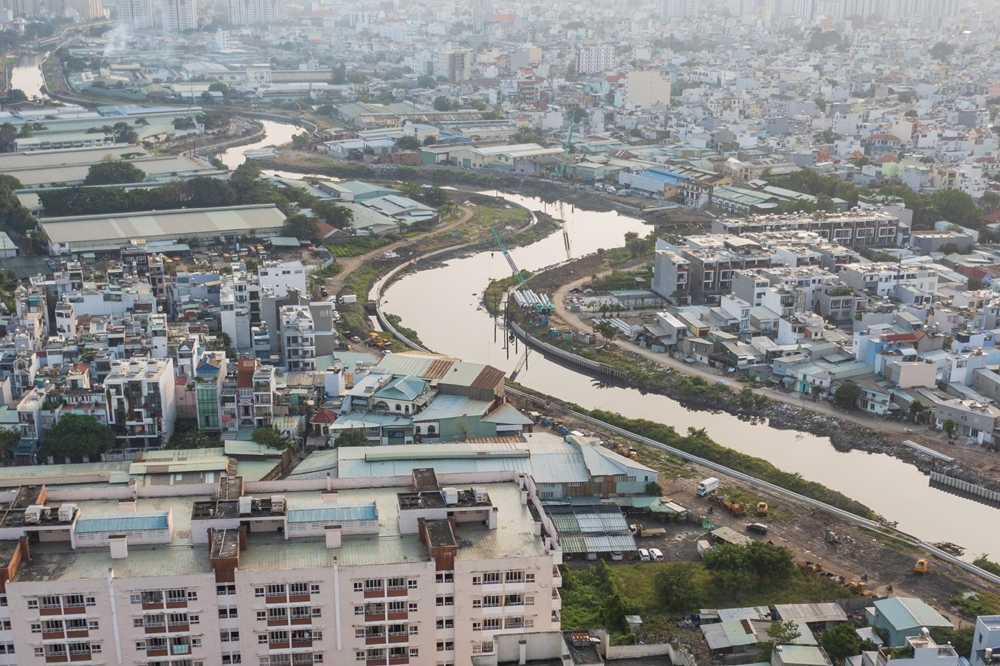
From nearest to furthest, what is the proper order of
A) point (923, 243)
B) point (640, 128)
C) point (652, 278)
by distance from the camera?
1. point (652, 278)
2. point (923, 243)
3. point (640, 128)

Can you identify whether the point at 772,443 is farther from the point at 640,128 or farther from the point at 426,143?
the point at 640,128

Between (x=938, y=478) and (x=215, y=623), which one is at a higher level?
(x=215, y=623)

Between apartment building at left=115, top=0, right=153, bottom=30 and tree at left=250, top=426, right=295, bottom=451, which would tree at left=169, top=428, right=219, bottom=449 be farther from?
apartment building at left=115, top=0, right=153, bottom=30

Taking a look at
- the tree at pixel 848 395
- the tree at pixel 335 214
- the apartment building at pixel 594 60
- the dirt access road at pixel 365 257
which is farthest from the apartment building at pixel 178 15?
the tree at pixel 848 395

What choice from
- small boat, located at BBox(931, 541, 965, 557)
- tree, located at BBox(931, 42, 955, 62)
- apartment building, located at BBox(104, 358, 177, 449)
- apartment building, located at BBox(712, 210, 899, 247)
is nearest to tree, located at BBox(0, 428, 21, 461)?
apartment building, located at BBox(104, 358, 177, 449)

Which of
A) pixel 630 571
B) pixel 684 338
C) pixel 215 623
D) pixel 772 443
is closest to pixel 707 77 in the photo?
pixel 684 338

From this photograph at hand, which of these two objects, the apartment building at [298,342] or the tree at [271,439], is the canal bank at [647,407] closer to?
the apartment building at [298,342]
